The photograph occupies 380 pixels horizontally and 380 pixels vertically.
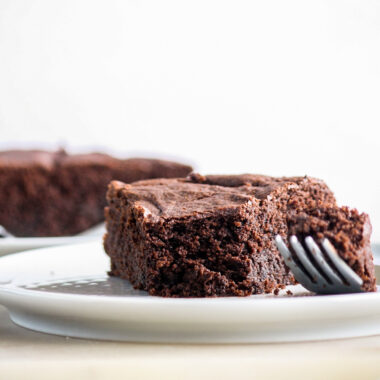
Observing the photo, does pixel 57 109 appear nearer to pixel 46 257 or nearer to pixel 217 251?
pixel 46 257

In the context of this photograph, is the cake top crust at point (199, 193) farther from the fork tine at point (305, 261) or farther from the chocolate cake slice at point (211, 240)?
the fork tine at point (305, 261)

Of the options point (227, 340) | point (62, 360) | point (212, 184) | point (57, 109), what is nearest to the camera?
point (62, 360)

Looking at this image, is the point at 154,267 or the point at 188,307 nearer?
the point at 188,307

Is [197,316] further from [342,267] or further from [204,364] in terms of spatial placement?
[342,267]

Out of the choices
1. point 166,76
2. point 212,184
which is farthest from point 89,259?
point 166,76

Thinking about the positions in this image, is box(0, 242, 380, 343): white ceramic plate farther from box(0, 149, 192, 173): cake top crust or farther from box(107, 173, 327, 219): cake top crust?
box(0, 149, 192, 173): cake top crust

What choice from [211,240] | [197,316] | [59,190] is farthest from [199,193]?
[59,190]
